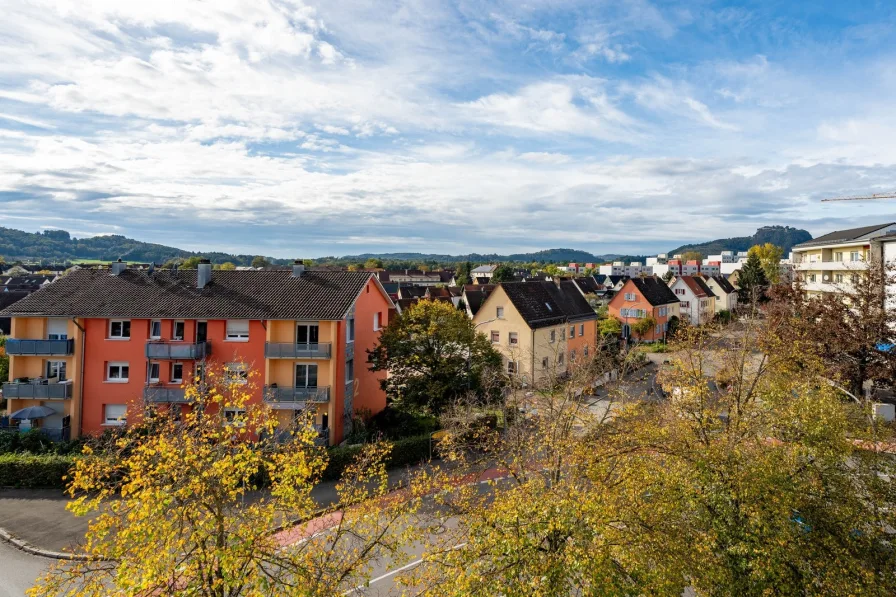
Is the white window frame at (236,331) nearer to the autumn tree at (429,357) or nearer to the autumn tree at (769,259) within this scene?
the autumn tree at (429,357)

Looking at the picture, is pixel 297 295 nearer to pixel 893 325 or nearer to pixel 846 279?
pixel 893 325

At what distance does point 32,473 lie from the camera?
24656mm

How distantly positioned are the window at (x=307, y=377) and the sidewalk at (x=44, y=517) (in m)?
6.37

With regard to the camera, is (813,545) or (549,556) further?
(813,545)

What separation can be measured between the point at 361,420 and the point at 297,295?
8673 mm

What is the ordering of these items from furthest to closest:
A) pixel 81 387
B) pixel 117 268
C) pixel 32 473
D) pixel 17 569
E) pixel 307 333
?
pixel 117 268, pixel 81 387, pixel 307 333, pixel 32 473, pixel 17 569

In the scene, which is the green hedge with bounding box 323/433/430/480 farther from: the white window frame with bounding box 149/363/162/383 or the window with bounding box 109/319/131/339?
the window with bounding box 109/319/131/339

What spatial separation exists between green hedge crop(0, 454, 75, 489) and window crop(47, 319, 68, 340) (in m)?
8.97

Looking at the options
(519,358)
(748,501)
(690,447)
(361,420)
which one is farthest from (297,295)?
(748,501)

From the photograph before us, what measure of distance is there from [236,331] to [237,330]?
0.09 meters

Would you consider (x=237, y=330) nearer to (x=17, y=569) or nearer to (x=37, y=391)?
(x=37, y=391)

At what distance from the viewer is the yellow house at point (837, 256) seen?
49.7 m

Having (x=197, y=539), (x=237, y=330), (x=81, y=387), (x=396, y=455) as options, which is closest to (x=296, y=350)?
(x=237, y=330)

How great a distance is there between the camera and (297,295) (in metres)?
31.7
